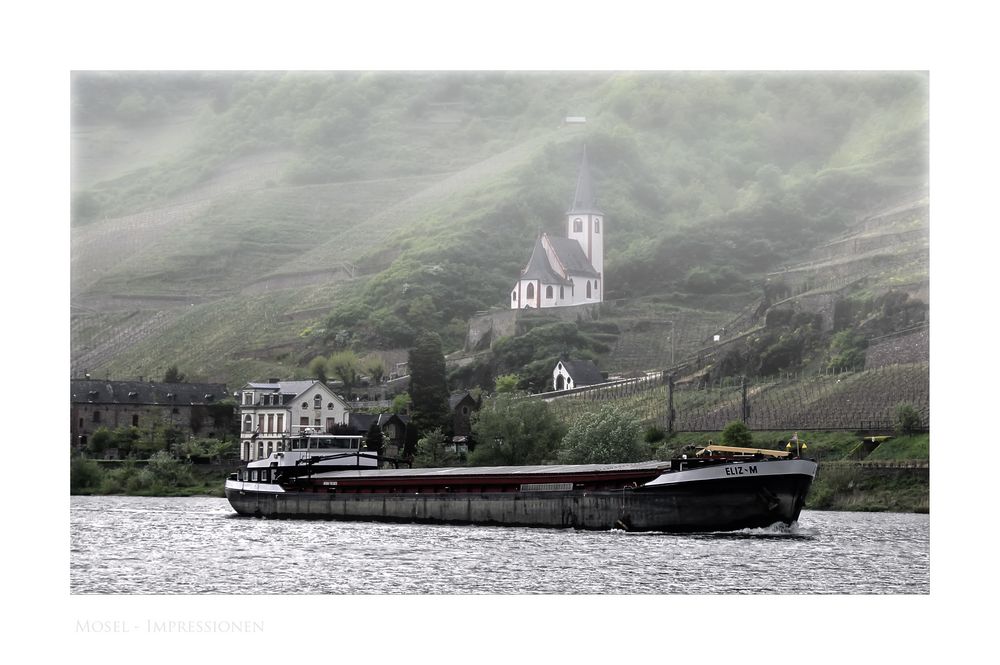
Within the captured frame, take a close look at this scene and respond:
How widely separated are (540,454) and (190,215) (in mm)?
65411

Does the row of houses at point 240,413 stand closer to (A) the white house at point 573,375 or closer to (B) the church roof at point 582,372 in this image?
(A) the white house at point 573,375

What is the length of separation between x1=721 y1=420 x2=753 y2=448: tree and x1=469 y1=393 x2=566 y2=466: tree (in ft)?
23.0

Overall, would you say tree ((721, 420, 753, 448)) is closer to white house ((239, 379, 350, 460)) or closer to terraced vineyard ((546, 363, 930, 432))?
terraced vineyard ((546, 363, 930, 432))

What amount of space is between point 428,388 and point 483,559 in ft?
103

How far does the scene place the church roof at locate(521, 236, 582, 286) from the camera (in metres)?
90.4

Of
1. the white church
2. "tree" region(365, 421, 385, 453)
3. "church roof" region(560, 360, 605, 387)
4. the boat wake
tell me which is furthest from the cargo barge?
the white church

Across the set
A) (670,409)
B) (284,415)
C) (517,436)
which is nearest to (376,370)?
(284,415)

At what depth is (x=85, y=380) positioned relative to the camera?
2744 inches

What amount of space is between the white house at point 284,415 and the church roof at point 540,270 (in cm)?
2988

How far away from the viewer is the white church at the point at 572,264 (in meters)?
90.1

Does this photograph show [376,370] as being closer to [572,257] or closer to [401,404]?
[401,404]

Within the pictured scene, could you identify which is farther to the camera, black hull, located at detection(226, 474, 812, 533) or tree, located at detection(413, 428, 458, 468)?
tree, located at detection(413, 428, 458, 468)

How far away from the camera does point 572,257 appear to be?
9319 centimetres

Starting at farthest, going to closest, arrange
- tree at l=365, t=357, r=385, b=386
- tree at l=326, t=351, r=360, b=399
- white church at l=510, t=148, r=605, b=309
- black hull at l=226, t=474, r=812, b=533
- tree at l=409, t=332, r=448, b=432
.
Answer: white church at l=510, t=148, r=605, b=309, tree at l=365, t=357, r=385, b=386, tree at l=326, t=351, r=360, b=399, tree at l=409, t=332, r=448, b=432, black hull at l=226, t=474, r=812, b=533
